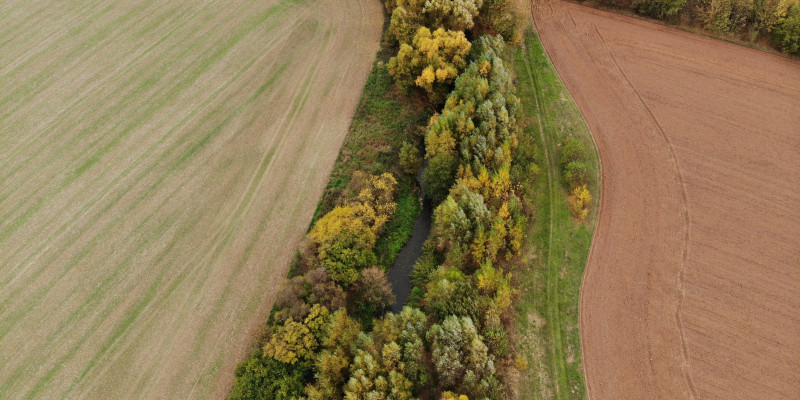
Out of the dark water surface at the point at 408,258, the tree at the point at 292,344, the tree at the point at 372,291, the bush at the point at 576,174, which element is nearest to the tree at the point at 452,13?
the bush at the point at 576,174

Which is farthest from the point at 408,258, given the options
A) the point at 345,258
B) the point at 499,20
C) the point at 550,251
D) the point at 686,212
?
the point at 499,20

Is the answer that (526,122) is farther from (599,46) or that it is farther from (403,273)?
(403,273)

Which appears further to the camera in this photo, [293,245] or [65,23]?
[65,23]

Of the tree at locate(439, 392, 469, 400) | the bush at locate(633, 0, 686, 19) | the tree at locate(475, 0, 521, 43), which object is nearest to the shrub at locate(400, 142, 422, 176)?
the tree at locate(475, 0, 521, 43)

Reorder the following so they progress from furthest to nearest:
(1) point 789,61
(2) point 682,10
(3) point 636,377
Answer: (2) point 682,10 → (1) point 789,61 → (3) point 636,377

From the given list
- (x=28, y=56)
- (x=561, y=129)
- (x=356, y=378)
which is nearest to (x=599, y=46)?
(x=561, y=129)

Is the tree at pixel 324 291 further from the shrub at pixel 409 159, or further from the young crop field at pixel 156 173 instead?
the shrub at pixel 409 159
